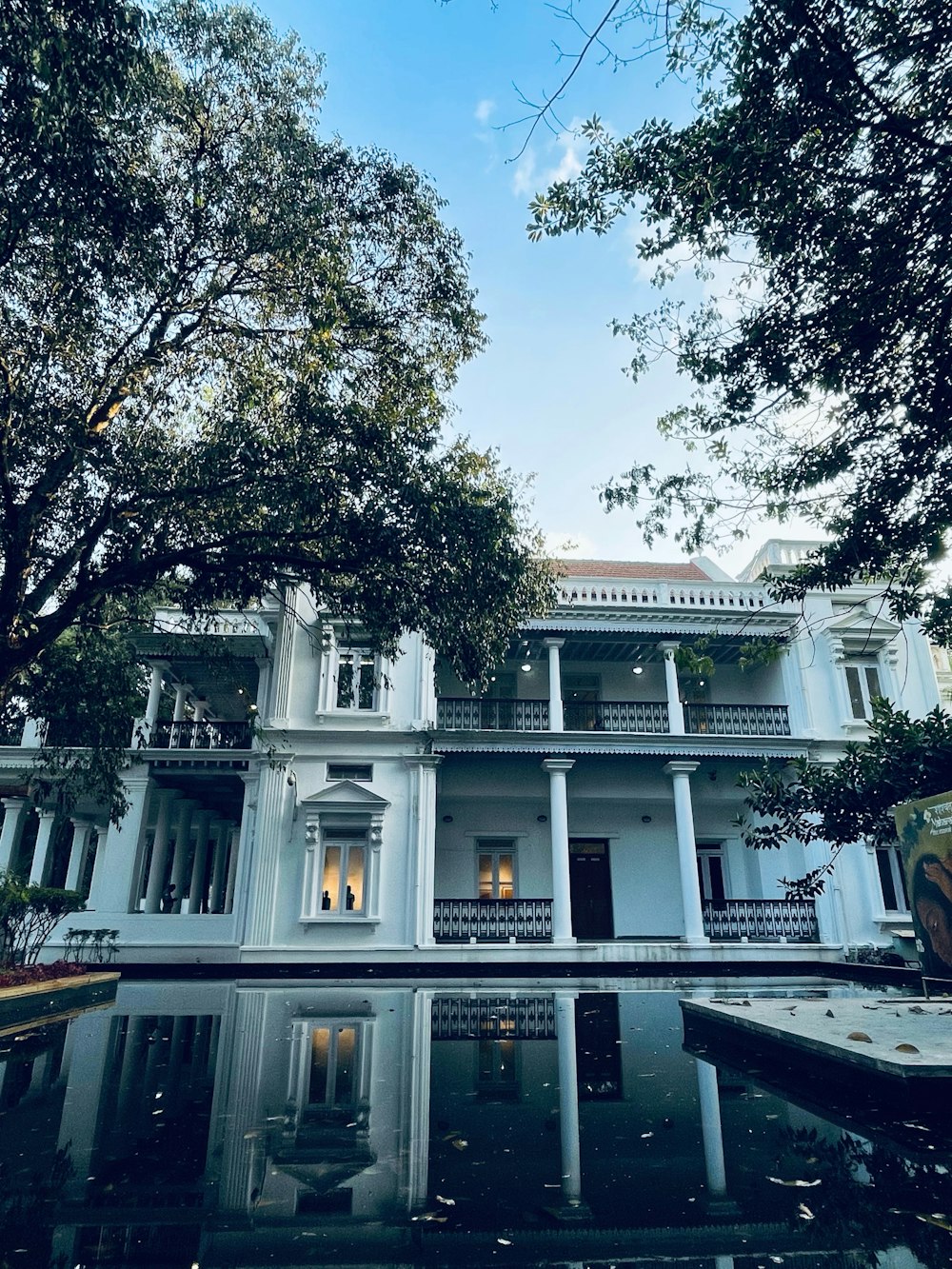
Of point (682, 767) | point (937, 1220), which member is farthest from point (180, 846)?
point (937, 1220)

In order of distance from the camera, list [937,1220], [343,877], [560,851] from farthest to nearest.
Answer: [560,851]
[343,877]
[937,1220]

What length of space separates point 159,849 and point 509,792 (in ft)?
27.4

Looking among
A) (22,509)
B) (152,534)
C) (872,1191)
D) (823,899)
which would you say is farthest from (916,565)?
(823,899)

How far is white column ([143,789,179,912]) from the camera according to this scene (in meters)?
17.4

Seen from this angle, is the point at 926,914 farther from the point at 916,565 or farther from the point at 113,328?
the point at 113,328

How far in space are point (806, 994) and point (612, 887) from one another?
8.79 m

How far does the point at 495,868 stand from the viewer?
17875 millimetres

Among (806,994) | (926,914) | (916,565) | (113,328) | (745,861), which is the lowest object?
(806,994)

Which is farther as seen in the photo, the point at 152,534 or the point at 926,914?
the point at 152,534

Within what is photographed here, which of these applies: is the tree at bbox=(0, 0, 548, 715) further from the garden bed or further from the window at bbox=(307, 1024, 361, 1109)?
the window at bbox=(307, 1024, 361, 1109)

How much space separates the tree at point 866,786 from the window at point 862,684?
11.4 m

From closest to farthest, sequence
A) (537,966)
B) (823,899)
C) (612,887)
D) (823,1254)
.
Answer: (823,1254), (537,966), (823,899), (612,887)

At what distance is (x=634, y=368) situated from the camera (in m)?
6.96

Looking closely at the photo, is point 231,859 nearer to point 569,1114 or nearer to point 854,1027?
point 854,1027
